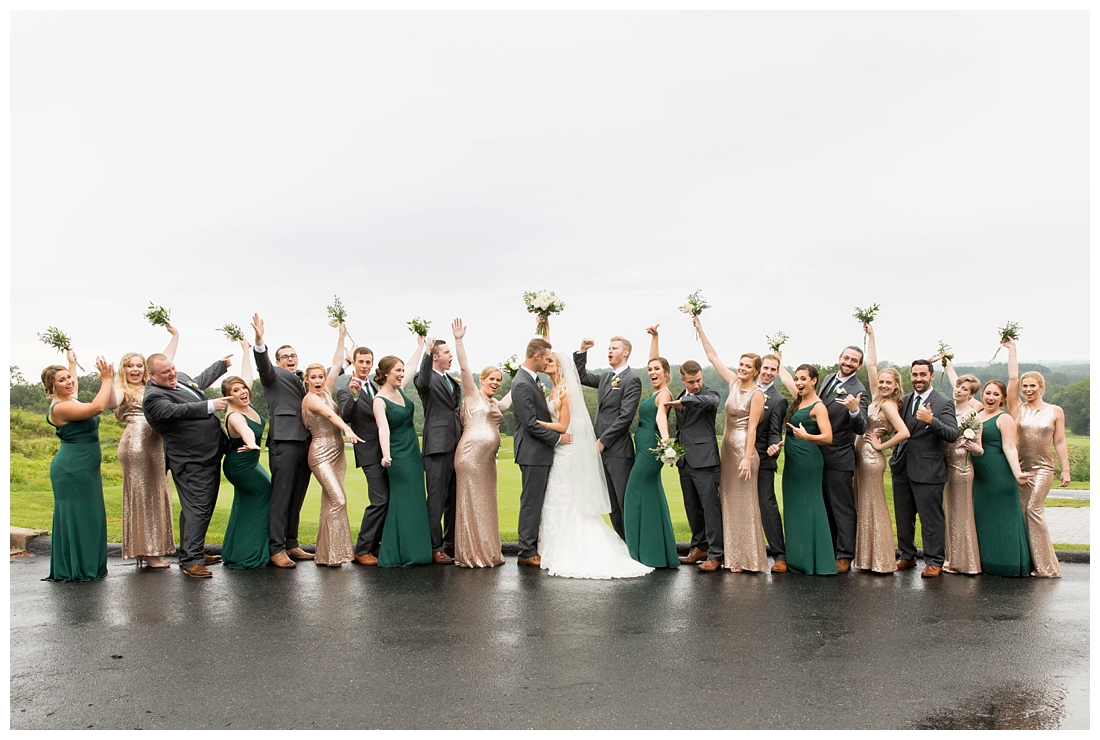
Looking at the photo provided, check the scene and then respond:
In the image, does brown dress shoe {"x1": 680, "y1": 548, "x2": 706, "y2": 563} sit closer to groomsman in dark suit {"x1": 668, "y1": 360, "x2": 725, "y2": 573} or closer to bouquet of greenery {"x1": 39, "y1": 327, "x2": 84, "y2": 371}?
groomsman in dark suit {"x1": 668, "y1": 360, "x2": 725, "y2": 573}

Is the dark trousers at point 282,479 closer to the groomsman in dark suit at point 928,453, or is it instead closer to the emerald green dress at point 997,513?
the groomsman in dark suit at point 928,453

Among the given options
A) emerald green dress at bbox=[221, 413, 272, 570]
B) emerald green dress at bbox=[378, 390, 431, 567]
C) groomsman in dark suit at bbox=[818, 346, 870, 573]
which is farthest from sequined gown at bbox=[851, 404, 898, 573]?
→ emerald green dress at bbox=[221, 413, 272, 570]

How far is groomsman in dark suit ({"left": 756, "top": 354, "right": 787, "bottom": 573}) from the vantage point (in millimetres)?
8539

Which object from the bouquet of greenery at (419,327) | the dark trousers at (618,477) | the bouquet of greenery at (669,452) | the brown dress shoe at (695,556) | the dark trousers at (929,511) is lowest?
the brown dress shoe at (695,556)

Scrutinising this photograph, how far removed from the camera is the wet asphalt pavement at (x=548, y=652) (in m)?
4.61

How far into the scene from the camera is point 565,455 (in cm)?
873

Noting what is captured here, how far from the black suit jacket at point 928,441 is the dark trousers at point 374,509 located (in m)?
5.50

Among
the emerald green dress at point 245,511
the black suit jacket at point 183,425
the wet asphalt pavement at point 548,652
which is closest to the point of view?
the wet asphalt pavement at point 548,652

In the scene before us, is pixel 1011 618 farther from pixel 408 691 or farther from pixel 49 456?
pixel 49 456

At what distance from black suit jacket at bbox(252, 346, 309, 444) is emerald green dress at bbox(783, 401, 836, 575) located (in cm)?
521

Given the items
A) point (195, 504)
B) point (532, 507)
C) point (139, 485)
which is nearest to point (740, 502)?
point (532, 507)

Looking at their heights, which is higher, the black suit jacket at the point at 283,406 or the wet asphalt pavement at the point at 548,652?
the black suit jacket at the point at 283,406

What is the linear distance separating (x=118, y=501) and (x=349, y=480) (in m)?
3.65

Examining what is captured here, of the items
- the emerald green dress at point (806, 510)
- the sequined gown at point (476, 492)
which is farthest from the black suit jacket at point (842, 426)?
the sequined gown at point (476, 492)
